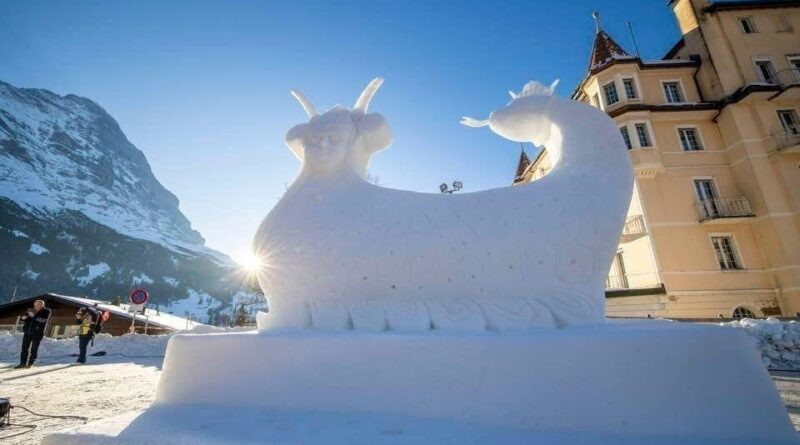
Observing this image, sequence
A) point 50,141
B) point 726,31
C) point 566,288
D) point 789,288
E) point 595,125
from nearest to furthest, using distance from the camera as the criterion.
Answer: point 566,288, point 595,125, point 789,288, point 726,31, point 50,141

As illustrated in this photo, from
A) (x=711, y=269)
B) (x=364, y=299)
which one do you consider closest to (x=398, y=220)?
(x=364, y=299)

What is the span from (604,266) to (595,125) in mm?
983

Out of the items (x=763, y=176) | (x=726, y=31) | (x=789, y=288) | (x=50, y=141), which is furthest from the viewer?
(x=50, y=141)

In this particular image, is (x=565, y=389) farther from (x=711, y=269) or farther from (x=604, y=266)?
(x=711, y=269)

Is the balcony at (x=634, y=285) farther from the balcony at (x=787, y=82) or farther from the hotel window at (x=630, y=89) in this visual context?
the balcony at (x=787, y=82)

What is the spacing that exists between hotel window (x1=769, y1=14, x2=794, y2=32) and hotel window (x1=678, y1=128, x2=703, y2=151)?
7445 mm

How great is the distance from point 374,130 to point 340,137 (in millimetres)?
269

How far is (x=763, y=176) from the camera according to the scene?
52.9ft

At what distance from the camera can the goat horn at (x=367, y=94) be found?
283cm

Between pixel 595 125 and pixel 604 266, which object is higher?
pixel 595 125

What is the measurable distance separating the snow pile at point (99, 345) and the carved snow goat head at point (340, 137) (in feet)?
43.6

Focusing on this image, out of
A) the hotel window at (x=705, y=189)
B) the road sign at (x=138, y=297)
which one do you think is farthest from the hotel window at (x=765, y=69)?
the road sign at (x=138, y=297)

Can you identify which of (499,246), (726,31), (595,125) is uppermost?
(726,31)

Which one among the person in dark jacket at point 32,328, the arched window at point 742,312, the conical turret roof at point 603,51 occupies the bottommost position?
the arched window at point 742,312
